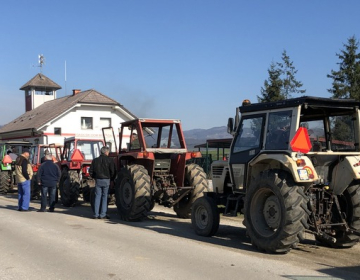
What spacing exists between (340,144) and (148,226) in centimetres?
471

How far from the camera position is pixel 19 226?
36.3 feet

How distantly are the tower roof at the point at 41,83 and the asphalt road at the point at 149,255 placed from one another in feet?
135

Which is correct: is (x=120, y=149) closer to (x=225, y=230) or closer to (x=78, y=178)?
(x=78, y=178)

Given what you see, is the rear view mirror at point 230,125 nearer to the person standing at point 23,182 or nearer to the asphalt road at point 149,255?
the asphalt road at point 149,255

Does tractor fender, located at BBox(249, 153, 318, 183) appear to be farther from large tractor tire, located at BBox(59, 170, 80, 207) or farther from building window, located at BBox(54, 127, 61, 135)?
building window, located at BBox(54, 127, 61, 135)

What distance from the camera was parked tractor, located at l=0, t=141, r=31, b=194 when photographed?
66.7 ft

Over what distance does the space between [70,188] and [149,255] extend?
7.84 meters

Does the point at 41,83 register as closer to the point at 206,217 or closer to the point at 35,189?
the point at 35,189

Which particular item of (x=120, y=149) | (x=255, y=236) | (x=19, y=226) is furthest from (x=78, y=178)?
(x=255, y=236)

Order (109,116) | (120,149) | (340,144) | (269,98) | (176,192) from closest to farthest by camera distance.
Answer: (340,144) < (176,192) < (120,149) < (269,98) < (109,116)

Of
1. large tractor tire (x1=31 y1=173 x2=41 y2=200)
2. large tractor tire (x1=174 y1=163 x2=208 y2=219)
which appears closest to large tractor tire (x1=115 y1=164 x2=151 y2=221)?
large tractor tire (x1=174 y1=163 x2=208 y2=219)

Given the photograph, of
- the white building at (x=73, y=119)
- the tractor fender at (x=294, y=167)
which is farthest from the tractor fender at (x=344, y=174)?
the white building at (x=73, y=119)

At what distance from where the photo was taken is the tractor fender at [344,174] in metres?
8.00

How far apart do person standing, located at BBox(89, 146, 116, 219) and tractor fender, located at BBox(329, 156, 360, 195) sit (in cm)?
614
